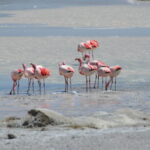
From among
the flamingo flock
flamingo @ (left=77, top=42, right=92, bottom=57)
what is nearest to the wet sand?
the flamingo flock

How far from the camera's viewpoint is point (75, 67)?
54.4ft

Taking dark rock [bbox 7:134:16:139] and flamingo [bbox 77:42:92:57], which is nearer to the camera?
dark rock [bbox 7:134:16:139]

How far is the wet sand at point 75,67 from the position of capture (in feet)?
25.6

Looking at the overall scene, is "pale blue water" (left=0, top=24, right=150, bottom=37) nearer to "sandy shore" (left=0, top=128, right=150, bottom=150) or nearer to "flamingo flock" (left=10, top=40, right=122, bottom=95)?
"flamingo flock" (left=10, top=40, right=122, bottom=95)

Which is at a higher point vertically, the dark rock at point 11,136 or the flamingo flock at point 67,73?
the flamingo flock at point 67,73

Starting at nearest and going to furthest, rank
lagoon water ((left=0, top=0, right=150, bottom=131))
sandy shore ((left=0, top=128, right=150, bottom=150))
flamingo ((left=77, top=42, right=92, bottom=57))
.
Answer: sandy shore ((left=0, top=128, right=150, bottom=150))
lagoon water ((left=0, top=0, right=150, bottom=131))
flamingo ((left=77, top=42, right=92, bottom=57))

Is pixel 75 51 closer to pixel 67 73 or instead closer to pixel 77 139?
pixel 67 73

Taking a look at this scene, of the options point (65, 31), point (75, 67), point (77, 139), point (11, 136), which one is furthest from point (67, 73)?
point (65, 31)

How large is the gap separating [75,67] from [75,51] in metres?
Result: 3.14

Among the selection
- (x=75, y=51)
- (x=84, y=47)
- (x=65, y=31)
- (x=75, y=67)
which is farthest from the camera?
(x=65, y=31)

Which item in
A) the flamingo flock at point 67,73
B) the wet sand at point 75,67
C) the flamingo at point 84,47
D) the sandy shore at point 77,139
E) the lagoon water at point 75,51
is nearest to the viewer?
the sandy shore at point 77,139

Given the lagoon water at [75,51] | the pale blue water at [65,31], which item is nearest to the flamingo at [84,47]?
the lagoon water at [75,51]

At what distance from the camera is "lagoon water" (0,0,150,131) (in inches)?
464

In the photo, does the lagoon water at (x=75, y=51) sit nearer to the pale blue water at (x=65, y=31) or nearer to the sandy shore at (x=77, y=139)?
the pale blue water at (x=65, y=31)
